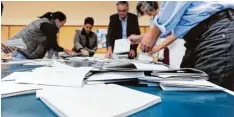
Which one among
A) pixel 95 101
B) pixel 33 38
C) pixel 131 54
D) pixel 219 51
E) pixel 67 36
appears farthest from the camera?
pixel 67 36

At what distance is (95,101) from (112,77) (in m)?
0.23

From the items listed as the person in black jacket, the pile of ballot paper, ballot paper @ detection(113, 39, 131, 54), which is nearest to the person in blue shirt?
the pile of ballot paper

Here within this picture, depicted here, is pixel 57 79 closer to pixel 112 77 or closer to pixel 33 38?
pixel 112 77

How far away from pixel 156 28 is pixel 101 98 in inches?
24.7

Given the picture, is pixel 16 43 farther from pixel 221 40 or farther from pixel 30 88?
pixel 221 40

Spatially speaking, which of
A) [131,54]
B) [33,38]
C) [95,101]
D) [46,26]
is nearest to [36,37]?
[33,38]

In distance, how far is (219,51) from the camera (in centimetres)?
88

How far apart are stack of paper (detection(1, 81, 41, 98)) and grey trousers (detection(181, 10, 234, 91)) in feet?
2.16

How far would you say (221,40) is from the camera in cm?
87

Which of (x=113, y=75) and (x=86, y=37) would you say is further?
(x=86, y=37)

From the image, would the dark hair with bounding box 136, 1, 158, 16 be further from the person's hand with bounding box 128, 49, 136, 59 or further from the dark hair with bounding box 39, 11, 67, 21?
the dark hair with bounding box 39, 11, 67, 21

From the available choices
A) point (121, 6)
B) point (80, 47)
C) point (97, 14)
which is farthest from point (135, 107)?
point (97, 14)

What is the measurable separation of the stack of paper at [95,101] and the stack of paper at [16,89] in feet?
0.15

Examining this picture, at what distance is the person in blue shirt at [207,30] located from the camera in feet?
2.85
